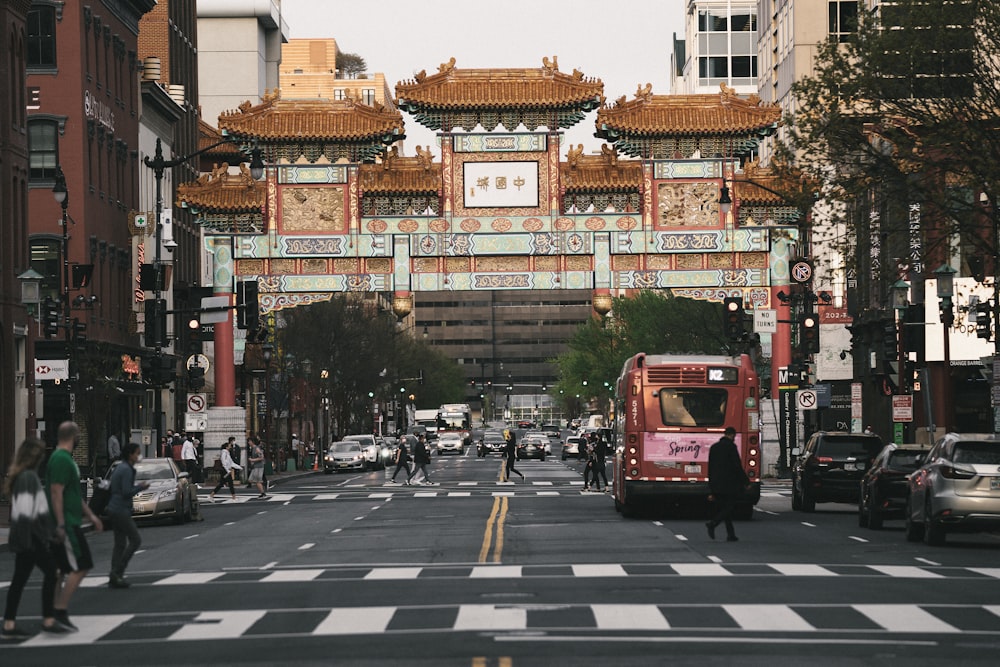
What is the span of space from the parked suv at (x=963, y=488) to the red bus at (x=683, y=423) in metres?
8.27

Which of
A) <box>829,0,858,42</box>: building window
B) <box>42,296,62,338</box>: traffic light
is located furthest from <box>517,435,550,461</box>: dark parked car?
<box>42,296,62,338</box>: traffic light

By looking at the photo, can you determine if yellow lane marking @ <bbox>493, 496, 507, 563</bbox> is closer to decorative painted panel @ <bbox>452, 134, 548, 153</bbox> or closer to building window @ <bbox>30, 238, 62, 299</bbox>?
building window @ <bbox>30, 238, 62, 299</bbox>

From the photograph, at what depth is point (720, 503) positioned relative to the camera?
95.5 ft

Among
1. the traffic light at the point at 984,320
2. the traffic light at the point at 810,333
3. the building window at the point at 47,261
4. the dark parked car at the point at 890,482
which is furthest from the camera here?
the building window at the point at 47,261

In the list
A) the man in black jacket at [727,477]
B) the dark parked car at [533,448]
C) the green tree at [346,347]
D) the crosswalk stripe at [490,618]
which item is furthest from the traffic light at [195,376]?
the dark parked car at [533,448]

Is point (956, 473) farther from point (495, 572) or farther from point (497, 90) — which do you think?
point (497, 90)

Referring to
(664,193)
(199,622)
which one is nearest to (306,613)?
(199,622)

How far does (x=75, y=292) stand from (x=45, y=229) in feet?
7.57

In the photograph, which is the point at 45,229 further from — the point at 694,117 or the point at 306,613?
the point at 306,613

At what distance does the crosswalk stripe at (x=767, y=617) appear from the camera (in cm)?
1588

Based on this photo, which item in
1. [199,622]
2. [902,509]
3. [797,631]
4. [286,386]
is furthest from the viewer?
[286,386]

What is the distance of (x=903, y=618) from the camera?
16.6 metres

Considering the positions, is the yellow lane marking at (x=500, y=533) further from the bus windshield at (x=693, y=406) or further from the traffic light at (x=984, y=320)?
the traffic light at (x=984, y=320)

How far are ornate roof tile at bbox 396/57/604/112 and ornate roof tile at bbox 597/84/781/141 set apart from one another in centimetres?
103
